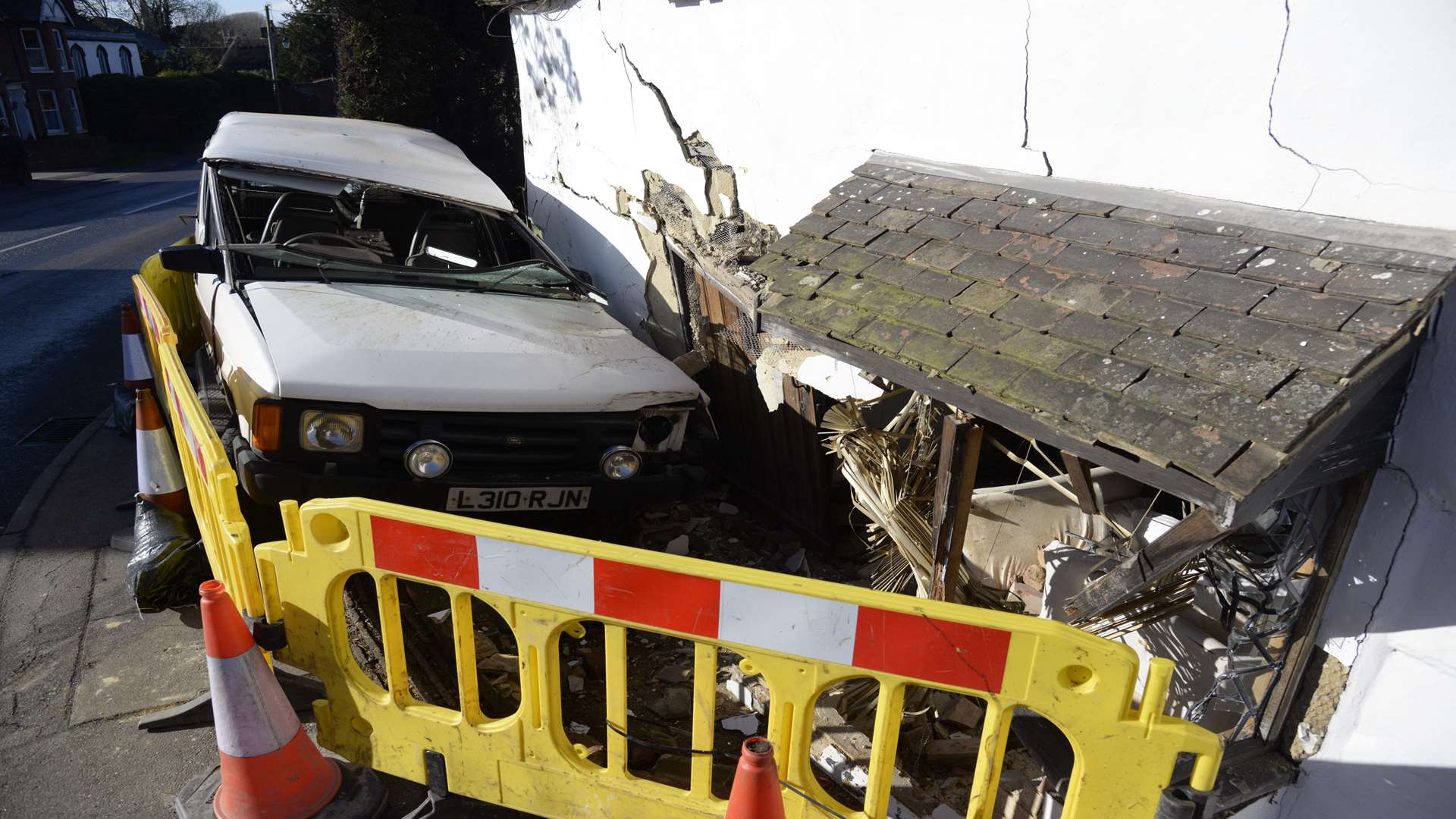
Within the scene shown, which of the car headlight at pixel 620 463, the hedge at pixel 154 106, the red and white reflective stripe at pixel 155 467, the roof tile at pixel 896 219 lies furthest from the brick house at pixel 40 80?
the roof tile at pixel 896 219

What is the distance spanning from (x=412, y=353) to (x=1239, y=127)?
3197 millimetres

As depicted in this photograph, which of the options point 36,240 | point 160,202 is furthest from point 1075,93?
point 160,202

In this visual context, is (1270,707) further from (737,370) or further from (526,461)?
(737,370)

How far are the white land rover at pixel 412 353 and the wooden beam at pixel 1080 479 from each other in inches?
73.5

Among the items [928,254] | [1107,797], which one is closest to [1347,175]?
[928,254]

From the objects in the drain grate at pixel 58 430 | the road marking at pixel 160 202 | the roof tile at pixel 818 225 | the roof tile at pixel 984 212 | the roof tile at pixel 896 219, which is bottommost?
the road marking at pixel 160 202

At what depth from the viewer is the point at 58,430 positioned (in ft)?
20.3

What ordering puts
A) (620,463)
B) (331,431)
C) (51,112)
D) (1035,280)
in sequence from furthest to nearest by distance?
(51,112)
(620,463)
(331,431)
(1035,280)

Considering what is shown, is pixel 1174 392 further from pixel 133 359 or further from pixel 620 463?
pixel 133 359

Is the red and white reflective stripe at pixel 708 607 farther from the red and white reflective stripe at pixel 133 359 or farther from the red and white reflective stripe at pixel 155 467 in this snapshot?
the red and white reflective stripe at pixel 133 359

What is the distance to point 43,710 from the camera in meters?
3.40

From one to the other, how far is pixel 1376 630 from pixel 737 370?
11.6ft

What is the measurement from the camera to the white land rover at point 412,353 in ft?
11.9

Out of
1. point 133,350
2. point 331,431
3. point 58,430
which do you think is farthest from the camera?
point 58,430
